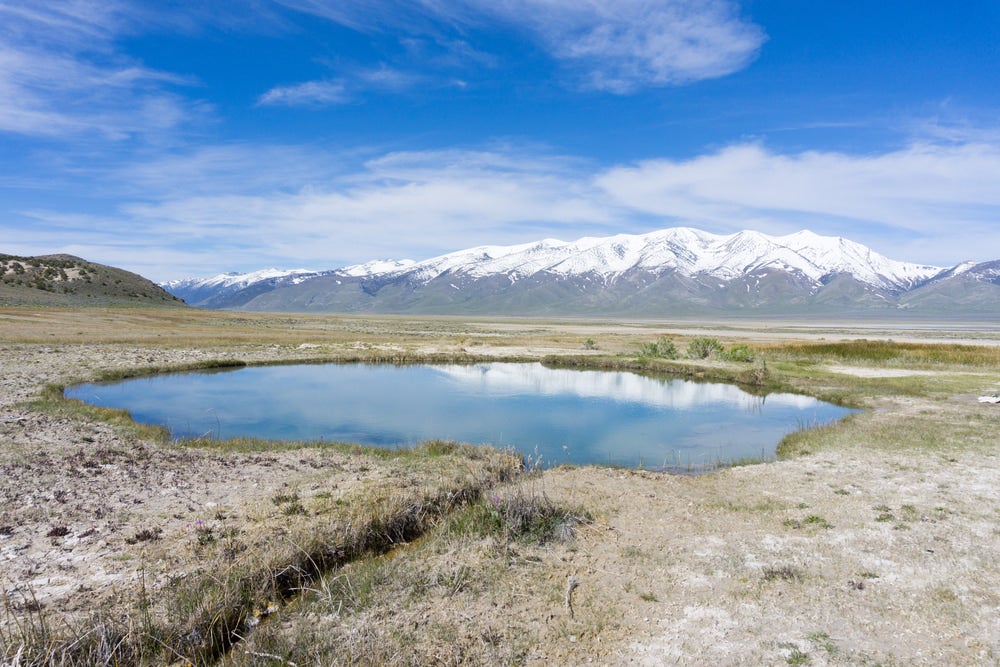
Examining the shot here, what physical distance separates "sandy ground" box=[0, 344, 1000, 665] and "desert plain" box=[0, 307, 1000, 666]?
54 mm

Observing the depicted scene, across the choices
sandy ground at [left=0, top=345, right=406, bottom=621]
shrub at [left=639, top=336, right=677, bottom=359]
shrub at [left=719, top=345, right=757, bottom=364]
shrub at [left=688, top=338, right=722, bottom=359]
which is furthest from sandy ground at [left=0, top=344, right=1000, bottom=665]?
shrub at [left=639, top=336, right=677, bottom=359]

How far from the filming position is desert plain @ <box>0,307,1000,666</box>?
7621mm

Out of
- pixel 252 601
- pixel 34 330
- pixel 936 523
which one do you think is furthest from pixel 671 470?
pixel 34 330

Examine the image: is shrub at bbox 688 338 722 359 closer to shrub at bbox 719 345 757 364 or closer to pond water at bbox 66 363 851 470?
shrub at bbox 719 345 757 364

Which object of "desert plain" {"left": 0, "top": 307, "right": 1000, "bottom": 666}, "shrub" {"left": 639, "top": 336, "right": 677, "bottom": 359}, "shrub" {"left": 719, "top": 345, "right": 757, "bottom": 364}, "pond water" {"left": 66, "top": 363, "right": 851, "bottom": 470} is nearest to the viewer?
"desert plain" {"left": 0, "top": 307, "right": 1000, "bottom": 666}

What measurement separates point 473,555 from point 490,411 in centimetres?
1891

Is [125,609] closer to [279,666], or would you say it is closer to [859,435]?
[279,666]

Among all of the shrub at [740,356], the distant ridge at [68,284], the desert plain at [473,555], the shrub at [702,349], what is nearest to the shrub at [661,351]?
the shrub at [702,349]

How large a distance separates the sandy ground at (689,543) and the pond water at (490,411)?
4140 mm

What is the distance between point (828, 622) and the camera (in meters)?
8.29

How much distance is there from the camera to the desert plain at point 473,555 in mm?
7621

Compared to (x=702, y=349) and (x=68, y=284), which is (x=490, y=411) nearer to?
(x=702, y=349)

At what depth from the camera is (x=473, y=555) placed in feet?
34.6

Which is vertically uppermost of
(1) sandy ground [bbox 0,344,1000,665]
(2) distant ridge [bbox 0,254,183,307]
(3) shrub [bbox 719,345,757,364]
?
(2) distant ridge [bbox 0,254,183,307]
